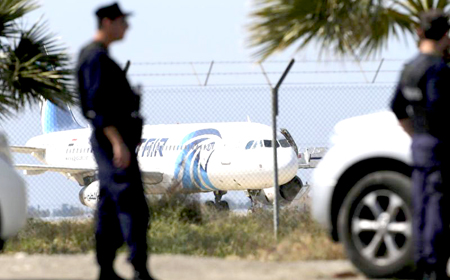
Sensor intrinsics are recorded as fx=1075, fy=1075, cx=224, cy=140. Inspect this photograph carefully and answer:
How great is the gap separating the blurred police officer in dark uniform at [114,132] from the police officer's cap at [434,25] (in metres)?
1.77

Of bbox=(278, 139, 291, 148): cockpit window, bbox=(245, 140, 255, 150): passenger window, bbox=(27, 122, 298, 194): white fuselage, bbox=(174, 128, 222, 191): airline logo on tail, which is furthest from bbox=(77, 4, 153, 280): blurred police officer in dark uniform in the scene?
bbox=(174, 128, 222, 191): airline logo on tail

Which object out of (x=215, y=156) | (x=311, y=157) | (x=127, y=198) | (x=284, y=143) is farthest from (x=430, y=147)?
(x=311, y=157)

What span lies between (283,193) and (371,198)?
81.5 ft

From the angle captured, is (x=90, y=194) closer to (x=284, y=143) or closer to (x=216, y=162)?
(x=216, y=162)

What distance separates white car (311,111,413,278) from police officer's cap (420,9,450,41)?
2.27 ft

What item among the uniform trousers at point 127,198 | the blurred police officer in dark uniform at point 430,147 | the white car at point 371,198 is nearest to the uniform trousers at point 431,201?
the blurred police officer in dark uniform at point 430,147

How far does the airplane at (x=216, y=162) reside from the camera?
2964 centimetres

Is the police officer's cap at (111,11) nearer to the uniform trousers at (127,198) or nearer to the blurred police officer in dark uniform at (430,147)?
the uniform trousers at (127,198)

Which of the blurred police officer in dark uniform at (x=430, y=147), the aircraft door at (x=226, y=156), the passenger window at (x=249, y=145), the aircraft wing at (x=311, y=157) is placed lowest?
the aircraft wing at (x=311, y=157)

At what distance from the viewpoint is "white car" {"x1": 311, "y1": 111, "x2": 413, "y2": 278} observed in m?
6.38

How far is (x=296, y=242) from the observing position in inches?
438

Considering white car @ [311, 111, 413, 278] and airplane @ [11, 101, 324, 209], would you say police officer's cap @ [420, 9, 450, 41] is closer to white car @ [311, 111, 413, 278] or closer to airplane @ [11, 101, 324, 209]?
white car @ [311, 111, 413, 278]

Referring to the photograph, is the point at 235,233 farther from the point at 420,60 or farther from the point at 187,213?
the point at 420,60

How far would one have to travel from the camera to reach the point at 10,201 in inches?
282
